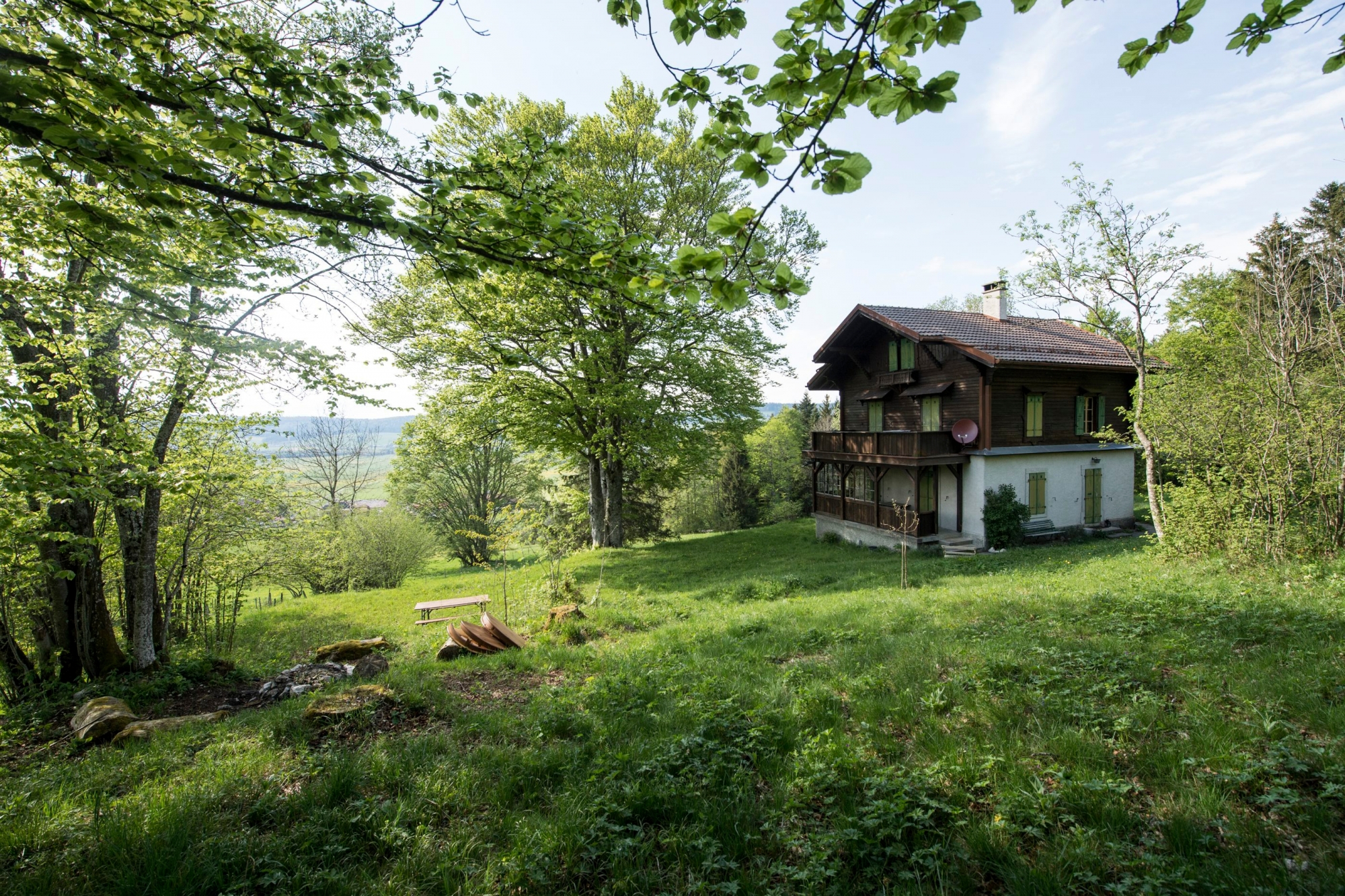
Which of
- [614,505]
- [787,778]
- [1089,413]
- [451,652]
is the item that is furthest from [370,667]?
[1089,413]

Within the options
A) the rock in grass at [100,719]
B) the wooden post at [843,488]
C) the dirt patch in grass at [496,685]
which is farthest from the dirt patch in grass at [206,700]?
the wooden post at [843,488]

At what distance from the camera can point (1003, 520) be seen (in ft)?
55.9

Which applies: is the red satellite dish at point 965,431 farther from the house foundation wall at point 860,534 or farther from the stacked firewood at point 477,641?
the stacked firewood at point 477,641

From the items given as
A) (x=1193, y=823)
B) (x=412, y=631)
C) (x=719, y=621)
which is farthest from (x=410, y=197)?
(x=412, y=631)

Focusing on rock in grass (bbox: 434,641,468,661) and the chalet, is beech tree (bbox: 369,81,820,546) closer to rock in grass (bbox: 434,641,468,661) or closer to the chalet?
the chalet

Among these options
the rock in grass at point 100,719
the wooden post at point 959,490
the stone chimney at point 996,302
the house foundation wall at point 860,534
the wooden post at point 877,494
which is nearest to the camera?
the rock in grass at point 100,719

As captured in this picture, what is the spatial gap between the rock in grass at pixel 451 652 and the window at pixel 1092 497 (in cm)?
2067

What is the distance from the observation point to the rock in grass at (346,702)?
197 inches

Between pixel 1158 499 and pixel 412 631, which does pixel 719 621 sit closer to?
pixel 412 631

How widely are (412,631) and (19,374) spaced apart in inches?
286

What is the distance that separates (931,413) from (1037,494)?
4.31 meters

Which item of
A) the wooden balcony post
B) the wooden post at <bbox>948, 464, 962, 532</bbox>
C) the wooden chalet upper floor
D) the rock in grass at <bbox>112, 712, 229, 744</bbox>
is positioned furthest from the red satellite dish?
the rock in grass at <bbox>112, 712, 229, 744</bbox>

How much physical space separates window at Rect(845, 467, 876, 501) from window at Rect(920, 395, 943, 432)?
3035mm

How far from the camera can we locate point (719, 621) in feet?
29.7
